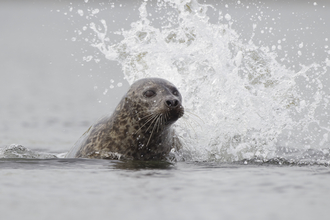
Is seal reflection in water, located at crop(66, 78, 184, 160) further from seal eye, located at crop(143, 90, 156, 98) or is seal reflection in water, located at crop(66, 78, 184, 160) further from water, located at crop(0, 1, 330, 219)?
water, located at crop(0, 1, 330, 219)

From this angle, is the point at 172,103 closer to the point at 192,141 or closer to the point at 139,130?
the point at 139,130

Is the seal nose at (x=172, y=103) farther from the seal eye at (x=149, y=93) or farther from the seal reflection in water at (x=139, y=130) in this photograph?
the seal eye at (x=149, y=93)

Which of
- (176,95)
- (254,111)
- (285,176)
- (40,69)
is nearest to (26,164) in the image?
(176,95)

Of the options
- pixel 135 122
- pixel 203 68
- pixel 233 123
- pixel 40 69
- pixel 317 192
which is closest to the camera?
pixel 317 192

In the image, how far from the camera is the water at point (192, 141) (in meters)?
4.30

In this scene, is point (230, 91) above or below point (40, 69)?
below

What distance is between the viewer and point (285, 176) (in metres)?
5.58

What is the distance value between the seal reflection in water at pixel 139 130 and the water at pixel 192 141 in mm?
364

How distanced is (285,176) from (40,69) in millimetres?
19373

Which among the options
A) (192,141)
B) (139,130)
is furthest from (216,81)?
(139,130)

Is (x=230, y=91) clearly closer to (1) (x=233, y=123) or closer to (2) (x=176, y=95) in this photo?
(1) (x=233, y=123)

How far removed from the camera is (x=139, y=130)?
23.3 ft

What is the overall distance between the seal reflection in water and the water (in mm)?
364

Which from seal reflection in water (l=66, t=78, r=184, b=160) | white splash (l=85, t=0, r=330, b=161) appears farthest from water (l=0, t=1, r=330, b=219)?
seal reflection in water (l=66, t=78, r=184, b=160)
